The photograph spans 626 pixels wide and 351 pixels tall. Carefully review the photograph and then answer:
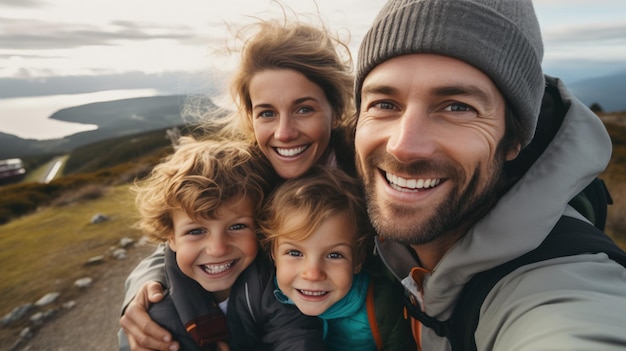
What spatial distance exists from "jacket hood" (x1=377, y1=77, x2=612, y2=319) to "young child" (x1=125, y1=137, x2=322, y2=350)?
1099 mm

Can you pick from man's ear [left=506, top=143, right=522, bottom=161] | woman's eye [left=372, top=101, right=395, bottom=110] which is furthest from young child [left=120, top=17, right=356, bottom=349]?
man's ear [left=506, top=143, right=522, bottom=161]

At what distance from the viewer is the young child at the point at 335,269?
8.04 feet

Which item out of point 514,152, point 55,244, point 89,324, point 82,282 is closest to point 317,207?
point 514,152

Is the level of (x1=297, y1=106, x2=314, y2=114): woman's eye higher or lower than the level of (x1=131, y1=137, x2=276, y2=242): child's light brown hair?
higher

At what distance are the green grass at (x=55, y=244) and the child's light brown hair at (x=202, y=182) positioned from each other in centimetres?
329

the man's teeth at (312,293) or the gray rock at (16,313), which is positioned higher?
the man's teeth at (312,293)

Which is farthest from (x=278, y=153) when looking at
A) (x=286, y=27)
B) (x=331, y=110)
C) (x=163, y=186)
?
(x=286, y=27)

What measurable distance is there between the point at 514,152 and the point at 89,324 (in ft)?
20.3

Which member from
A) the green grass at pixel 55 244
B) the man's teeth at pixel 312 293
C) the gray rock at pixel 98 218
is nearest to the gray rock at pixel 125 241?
the green grass at pixel 55 244

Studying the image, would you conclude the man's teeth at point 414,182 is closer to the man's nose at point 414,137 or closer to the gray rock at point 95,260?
the man's nose at point 414,137

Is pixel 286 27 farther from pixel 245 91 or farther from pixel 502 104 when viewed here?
pixel 502 104

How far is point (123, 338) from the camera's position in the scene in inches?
121

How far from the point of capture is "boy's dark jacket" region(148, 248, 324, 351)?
2.52m

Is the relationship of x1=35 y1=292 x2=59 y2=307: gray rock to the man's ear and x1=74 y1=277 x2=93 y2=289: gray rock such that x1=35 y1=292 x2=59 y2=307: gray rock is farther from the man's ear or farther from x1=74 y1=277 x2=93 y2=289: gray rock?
the man's ear
